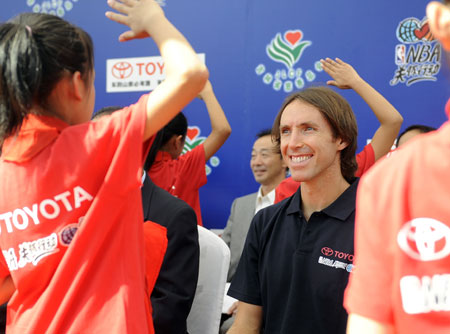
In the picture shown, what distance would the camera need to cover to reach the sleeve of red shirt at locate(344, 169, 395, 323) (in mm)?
611

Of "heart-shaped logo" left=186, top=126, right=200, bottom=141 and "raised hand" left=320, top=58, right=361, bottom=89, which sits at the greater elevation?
"raised hand" left=320, top=58, right=361, bottom=89

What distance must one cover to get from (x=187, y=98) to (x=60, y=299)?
1.32 feet

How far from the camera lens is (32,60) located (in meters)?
0.91

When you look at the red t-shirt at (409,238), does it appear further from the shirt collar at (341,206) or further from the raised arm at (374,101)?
the raised arm at (374,101)

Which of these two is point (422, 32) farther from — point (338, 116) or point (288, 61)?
point (338, 116)

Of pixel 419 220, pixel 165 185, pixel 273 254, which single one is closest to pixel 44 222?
pixel 419 220

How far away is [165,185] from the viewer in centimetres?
276

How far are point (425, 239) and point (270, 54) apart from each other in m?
2.72

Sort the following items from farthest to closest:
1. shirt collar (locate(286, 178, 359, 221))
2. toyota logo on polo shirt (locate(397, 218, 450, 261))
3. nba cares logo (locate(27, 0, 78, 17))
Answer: nba cares logo (locate(27, 0, 78, 17)) → shirt collar (locate(286, 178, 359, 221)) → toyota logo on polo shirt (locate(397, 218, 450, 261))

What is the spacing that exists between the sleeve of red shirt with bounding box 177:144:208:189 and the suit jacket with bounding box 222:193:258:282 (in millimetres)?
327

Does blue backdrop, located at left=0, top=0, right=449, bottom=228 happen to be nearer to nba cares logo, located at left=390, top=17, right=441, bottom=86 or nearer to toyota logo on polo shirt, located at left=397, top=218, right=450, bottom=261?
→ nba cares logo, located at left=390, top=17, right=441, bottom=86

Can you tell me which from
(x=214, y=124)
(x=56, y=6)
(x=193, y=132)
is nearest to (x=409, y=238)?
(x=214, y=124)

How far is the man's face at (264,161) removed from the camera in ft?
10.9

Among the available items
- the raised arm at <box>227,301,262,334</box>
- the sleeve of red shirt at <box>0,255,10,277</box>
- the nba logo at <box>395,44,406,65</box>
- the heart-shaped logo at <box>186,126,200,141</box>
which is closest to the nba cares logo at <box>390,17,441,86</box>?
the nba logo at <box>395,44,406,65</box>
